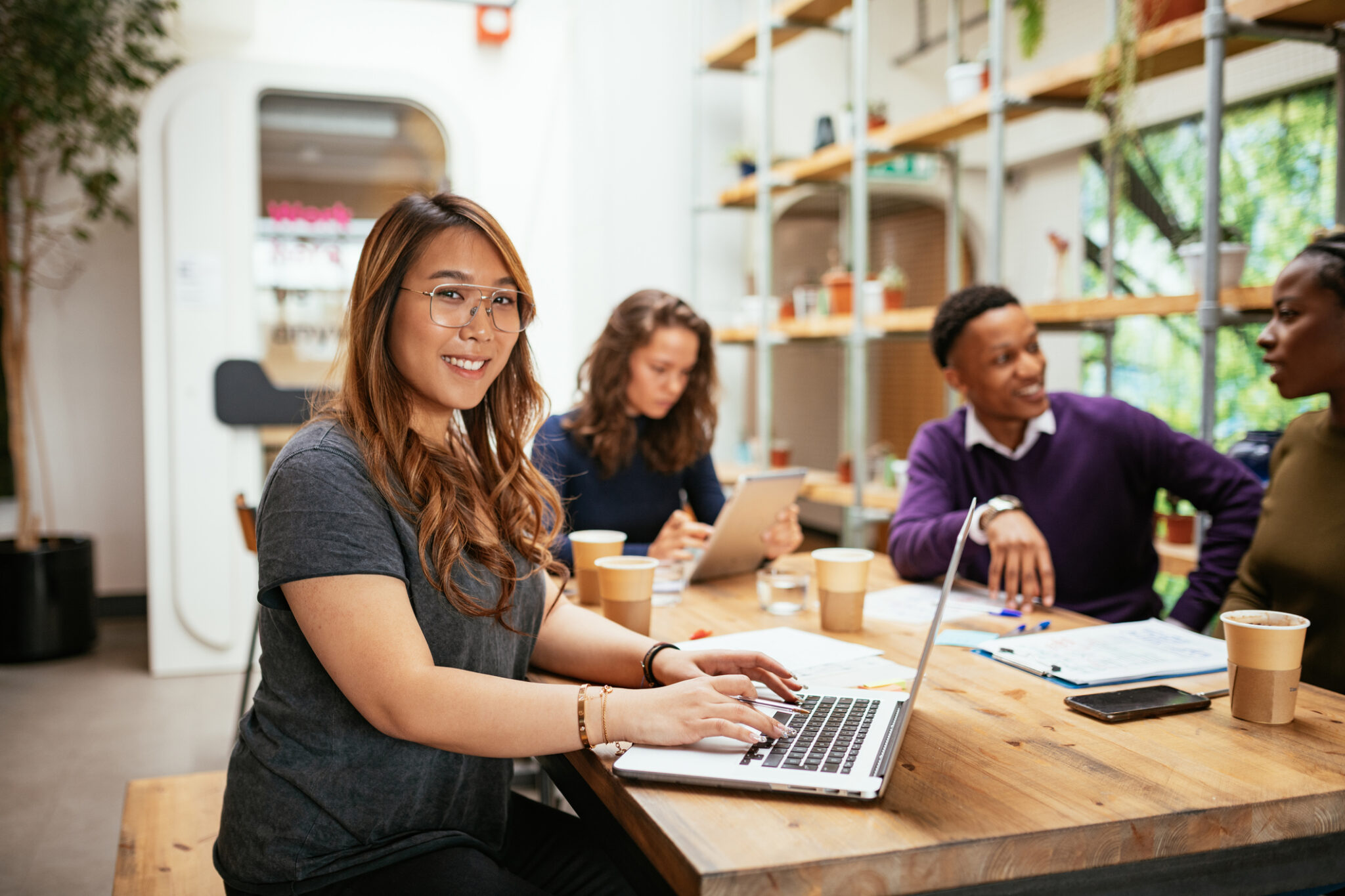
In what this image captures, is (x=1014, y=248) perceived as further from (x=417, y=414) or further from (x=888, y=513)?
(x=417, y=414)

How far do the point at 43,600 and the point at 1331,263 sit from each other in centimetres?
444

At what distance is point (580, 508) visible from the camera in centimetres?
263

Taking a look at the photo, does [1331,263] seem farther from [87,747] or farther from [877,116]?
[87,747]

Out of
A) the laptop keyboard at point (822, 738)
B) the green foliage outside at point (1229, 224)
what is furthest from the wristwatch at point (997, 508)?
the green foliage outside at point (1229, 224)

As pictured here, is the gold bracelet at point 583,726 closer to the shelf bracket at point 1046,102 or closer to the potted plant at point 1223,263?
the potted plant at point 1223,263

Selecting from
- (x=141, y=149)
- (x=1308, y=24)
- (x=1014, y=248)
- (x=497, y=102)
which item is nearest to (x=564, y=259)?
(x=497, y=102)

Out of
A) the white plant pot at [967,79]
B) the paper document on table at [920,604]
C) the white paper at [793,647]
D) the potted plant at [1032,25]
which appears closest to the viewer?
the white paper at [793,647]

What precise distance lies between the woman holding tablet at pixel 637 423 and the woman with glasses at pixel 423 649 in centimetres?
112

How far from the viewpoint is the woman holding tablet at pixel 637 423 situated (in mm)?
2615

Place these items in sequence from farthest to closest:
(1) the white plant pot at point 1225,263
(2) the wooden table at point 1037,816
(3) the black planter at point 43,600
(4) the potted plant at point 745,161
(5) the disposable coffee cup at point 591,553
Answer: (4) the potted plant at point 745,161, (3) the black planter at point 43,600, (1) the white plant pot at point 1225,263, (5) the disposable coffee cup at point 591,553, (2) the wooden table at point 1037,816

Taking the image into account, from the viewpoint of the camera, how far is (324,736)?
3.94 ft

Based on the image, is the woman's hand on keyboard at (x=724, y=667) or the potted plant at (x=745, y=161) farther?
the potted plant at (x=745, y=161)

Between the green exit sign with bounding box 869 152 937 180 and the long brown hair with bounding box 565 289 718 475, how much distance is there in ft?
6.53

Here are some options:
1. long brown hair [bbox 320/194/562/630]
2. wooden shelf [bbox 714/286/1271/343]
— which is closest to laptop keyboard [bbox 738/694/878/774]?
long brown hair [bbox 320/194/562/630]
